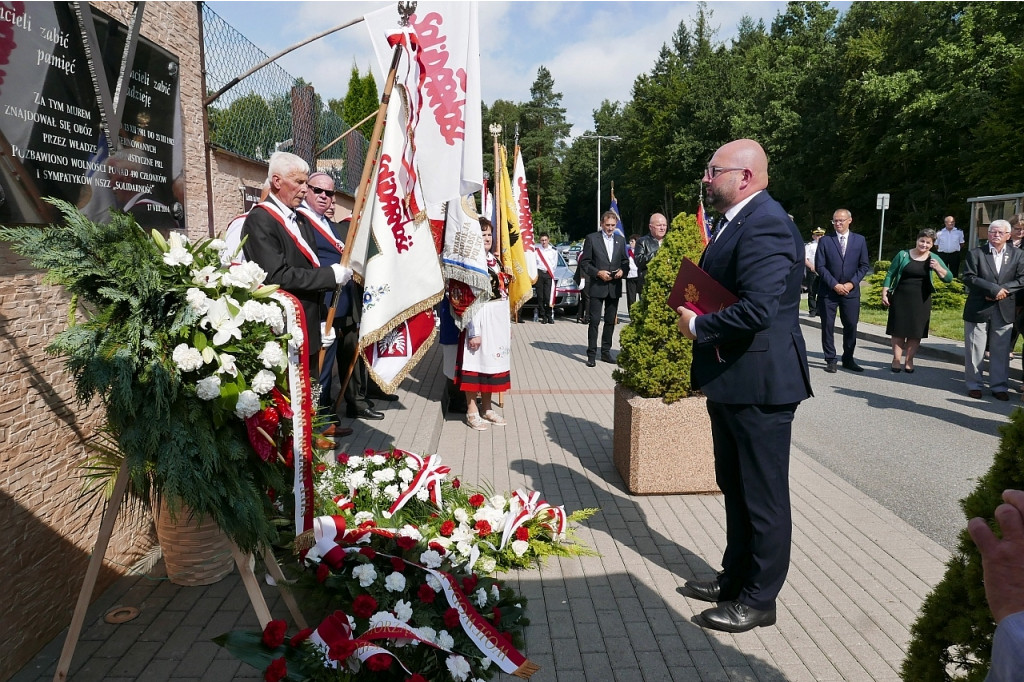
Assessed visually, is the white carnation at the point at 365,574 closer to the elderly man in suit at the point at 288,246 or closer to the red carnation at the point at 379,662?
the red carnation at the point at 379,662

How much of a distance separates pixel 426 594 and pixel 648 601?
1265mm

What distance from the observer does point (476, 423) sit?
694 centimetres

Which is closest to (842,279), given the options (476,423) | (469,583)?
(476,423)

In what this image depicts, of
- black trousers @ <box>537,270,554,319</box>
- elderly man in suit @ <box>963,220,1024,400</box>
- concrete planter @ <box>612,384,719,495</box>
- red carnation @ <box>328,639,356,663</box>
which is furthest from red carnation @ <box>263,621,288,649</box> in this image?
black trousers @ <box>537,270,554,319</box>

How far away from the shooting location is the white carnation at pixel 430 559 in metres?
3.30

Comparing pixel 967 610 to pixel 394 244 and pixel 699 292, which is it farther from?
pixel 394 244

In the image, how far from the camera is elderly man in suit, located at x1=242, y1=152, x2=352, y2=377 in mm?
4137

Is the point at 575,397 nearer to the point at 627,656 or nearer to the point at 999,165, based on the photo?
the point at 627,656

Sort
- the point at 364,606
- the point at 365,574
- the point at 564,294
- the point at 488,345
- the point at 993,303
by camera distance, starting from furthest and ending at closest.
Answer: the point at 564,294
the point at 993,303
the point at 488,345
the point at 365,574
the point at 364,606

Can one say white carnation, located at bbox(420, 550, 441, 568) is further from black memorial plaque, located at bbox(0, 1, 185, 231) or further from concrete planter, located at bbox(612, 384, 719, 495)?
black memorial plaque, located at bbox(0, 1, 185, 231)

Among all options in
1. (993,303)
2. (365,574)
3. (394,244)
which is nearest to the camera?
(365,574)

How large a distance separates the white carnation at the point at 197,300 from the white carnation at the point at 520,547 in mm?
2225

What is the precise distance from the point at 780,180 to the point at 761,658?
154 feet

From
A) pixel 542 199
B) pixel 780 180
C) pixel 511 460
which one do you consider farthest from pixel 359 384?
pixel 542 199
